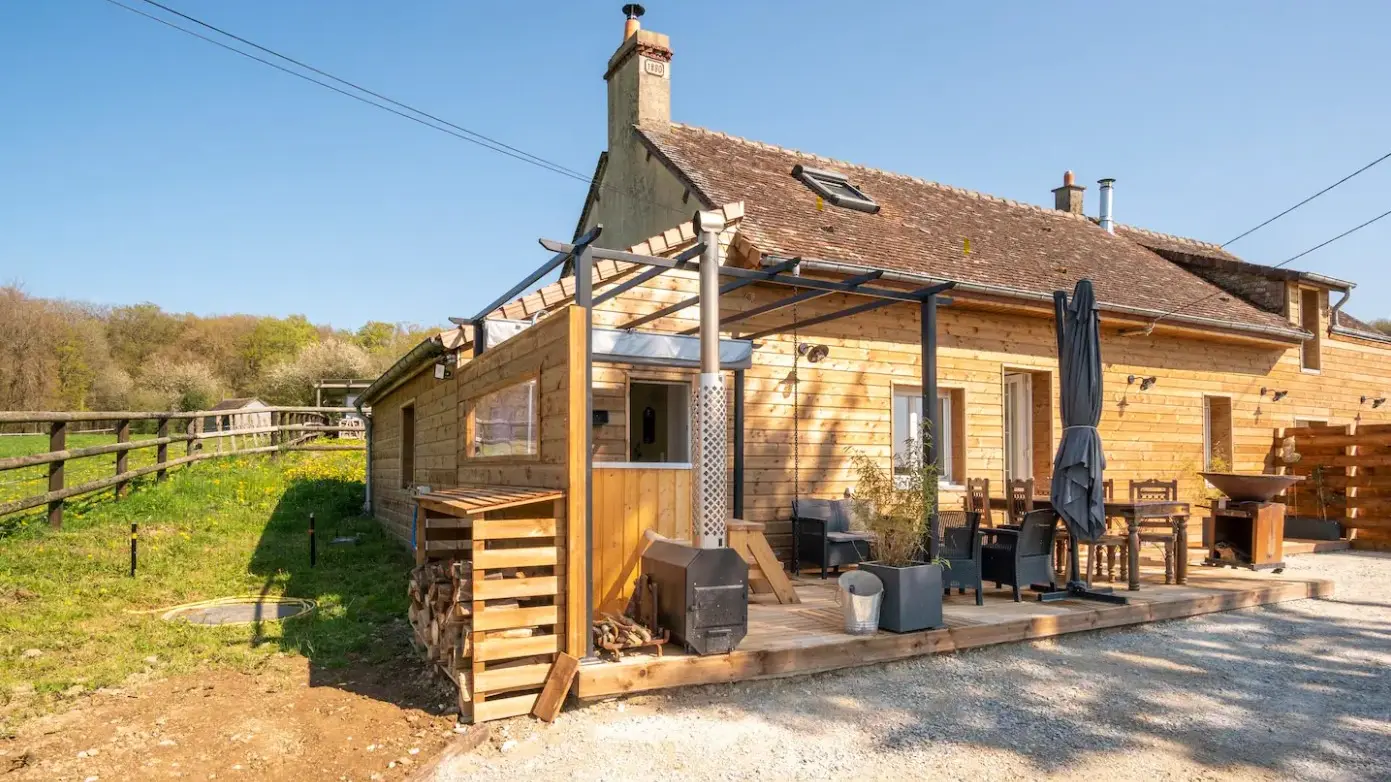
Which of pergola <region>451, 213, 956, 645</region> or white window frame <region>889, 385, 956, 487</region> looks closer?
pergola <region>451, 213, 956, 645</region>

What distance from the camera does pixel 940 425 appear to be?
1045cm

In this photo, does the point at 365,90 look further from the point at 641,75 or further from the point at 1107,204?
the point at 1107,204

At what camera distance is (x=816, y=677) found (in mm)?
5160

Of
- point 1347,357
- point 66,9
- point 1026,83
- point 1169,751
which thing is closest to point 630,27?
point 1026,83

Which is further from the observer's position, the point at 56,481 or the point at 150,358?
the point at 150,358

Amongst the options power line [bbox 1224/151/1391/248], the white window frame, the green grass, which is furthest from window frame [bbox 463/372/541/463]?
power line [bbox 1224/151/1391/248]

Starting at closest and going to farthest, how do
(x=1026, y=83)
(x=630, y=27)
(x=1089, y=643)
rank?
(x=1089, y=643), (x=1026, y=83), (x=630, y=27)

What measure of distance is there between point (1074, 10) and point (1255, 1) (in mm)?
1954

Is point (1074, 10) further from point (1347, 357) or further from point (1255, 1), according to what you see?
point (1347, 357)

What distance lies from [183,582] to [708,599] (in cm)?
617

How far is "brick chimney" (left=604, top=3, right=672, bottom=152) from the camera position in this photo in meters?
11.7

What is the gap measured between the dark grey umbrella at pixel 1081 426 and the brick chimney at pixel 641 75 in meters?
6.98

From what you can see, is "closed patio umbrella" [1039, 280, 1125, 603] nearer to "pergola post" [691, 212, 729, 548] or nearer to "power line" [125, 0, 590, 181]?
"pergola post" [691, 212, 729, 548]

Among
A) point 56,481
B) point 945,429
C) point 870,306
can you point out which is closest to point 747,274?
point 870,306
